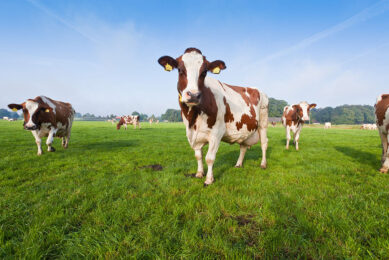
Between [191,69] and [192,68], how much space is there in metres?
0.03

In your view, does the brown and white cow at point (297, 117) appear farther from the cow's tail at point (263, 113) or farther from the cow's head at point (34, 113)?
the cow's head at point (34, 113)

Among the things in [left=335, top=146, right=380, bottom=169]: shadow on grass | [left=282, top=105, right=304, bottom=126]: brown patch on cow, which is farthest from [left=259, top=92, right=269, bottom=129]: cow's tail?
[left=282, top=105, right=304, bottom=126]: brown patch on cow

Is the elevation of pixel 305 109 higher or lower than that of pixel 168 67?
lower

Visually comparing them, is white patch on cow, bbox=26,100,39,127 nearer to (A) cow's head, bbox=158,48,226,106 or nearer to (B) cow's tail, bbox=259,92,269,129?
(A) cow's head, bbox=158,48,226,106

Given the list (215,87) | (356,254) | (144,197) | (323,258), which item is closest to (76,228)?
(144,197)

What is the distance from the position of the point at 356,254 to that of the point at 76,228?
10.4ft

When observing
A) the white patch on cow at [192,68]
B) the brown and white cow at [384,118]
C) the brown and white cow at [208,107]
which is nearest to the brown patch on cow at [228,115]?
the brown and white cow at [208,107]

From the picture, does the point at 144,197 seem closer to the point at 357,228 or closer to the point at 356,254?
the point at 356,254

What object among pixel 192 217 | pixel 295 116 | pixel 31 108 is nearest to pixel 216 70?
pixel 192 217

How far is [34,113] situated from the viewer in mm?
6152

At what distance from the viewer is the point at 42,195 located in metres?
2.95

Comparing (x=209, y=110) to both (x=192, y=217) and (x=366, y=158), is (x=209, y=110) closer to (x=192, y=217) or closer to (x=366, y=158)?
(x=192, y=217)

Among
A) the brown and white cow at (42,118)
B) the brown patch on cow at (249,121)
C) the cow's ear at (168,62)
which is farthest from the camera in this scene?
the brown and white cow at (42,118)

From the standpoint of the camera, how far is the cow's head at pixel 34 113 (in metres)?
6.04
